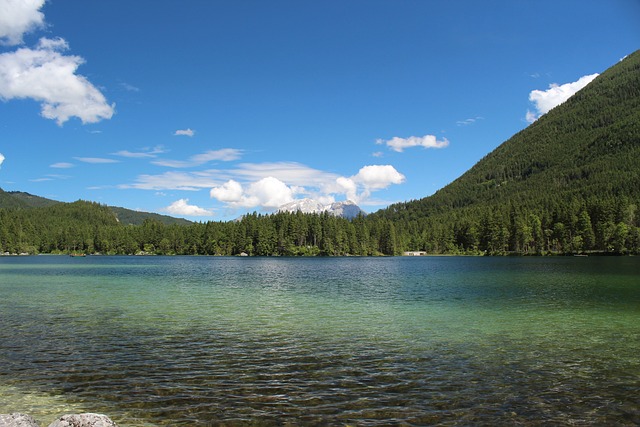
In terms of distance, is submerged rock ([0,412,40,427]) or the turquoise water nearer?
submerged rock ([0,412,40,427])

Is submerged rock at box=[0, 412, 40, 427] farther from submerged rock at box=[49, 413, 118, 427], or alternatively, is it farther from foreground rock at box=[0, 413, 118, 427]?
submerged rock at box=[49, 413, 118, 427]

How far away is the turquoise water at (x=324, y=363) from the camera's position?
14.3 meters

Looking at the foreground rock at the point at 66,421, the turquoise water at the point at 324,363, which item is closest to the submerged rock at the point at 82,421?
the foreground rock at the point at 66,421

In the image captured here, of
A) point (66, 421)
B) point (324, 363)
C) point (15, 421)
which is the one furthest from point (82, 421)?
point (324, 363)

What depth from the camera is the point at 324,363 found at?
20.0m

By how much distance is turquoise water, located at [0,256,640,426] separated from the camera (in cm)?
1426

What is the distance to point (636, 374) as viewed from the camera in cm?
1809

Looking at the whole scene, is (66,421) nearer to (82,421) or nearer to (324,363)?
(82,421)

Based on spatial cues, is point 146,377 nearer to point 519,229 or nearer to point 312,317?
point 312,317

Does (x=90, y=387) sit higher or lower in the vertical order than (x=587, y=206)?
lower

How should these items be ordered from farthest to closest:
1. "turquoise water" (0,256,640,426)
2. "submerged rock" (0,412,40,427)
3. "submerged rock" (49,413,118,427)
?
1. "turquoise water" (0,256,640,426)
2. "submerged rock" (49,413,118,427)
3. "submerged rock" (0,412,40,427)

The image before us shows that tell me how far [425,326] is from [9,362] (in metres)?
23.2

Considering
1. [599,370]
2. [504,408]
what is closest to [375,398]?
[504,408]

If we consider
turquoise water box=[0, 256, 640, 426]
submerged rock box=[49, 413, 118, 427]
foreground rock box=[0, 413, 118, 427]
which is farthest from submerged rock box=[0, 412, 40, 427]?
turquoise water box=[0, 256, 640, 426]
